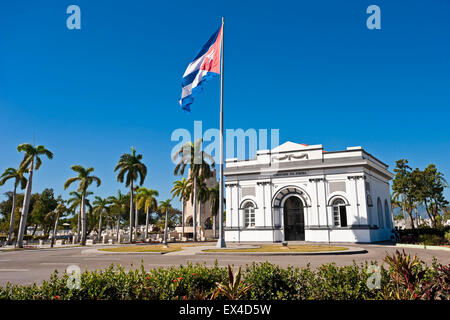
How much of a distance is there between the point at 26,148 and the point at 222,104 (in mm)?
27501

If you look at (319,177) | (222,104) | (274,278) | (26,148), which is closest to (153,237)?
(26,148)

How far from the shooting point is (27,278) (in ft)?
36.9

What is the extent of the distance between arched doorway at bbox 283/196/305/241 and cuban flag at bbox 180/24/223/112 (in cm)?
1908

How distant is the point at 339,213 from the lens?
105 feet

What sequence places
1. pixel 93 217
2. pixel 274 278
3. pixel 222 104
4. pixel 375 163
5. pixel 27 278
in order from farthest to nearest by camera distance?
pixel 93 217
pixel 375 163
pixel 222 104
pixel 27 278
pixel 274 278

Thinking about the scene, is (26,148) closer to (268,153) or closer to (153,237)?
(153,237)

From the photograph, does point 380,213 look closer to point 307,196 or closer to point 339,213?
point 339,213

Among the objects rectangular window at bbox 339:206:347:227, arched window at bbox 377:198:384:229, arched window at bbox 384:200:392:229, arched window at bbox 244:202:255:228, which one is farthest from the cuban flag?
arched window at bbox 384:200:392:229

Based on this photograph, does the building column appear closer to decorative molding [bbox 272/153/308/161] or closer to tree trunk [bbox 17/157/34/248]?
decorative molding [bbox 272/153/308/161]

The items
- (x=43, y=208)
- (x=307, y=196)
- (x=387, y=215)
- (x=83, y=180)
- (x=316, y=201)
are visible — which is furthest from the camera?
(x=43, y=208)

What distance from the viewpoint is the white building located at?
1246 inches

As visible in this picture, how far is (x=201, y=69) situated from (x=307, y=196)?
19.1 metres

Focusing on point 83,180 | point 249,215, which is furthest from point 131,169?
point 249,215
